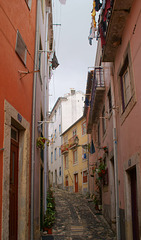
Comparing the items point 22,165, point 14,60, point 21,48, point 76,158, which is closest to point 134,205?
point 22,165

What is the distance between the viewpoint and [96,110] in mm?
15625

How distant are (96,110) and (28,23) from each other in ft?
28.8

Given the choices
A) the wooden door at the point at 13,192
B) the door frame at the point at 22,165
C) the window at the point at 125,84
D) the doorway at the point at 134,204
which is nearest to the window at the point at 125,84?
the window at the point at 125,84

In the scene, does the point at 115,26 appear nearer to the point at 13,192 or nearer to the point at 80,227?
the point at 13,192

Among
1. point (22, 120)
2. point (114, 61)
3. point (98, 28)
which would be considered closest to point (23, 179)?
point (22, 120)

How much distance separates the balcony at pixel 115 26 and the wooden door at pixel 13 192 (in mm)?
4259

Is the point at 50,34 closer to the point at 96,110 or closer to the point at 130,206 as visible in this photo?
the point at 96,110

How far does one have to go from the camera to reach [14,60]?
595 cm

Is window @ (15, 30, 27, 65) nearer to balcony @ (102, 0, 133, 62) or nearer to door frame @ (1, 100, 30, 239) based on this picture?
door frame @ (1, 100, 30, 239)

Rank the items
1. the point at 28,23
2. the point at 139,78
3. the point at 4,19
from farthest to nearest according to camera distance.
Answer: the point at 28,23, the point at 139,78, the point at 4,19

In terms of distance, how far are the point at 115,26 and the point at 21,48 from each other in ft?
9.42

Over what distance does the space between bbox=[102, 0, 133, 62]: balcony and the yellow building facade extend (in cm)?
1769

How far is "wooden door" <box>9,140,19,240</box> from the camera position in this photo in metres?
6.00

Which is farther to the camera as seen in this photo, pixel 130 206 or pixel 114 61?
pixel 114 61
